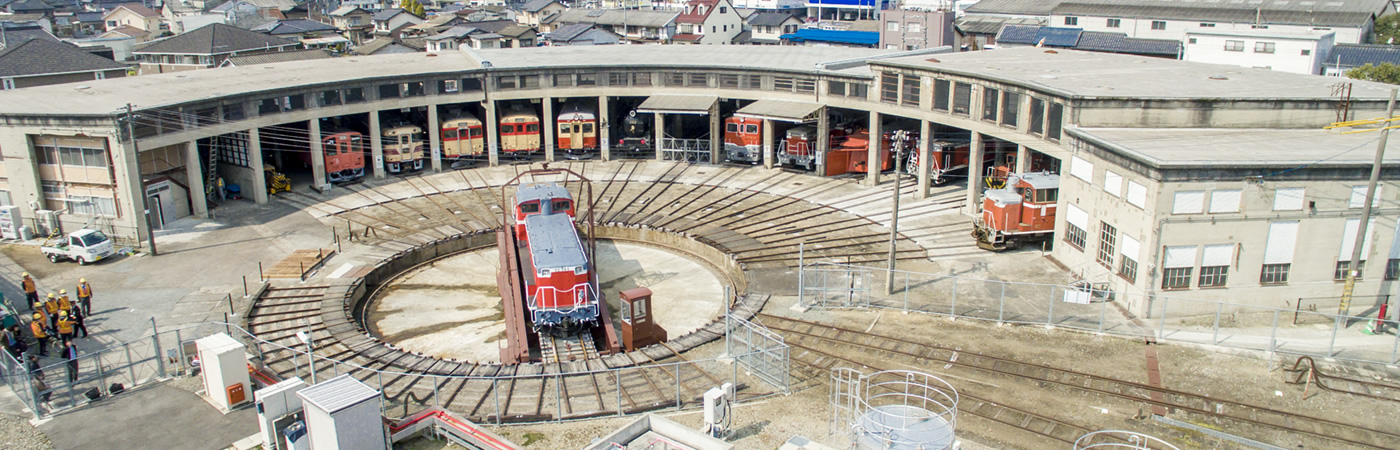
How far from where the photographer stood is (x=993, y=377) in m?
27.1

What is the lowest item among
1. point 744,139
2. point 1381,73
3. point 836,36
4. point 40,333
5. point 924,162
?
point 40,333

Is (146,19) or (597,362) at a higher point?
(146,19)

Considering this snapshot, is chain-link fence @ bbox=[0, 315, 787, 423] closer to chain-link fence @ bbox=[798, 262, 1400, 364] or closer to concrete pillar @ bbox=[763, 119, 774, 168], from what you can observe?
chain-link fence @ bbox=[798, 262, 1400, 364]

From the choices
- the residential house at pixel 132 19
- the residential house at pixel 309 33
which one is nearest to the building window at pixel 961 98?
the residential house at pixel 309 33

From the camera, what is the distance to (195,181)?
44.8 m

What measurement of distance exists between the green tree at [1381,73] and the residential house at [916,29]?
37.3m

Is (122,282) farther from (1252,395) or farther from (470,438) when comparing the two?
(1252,395)

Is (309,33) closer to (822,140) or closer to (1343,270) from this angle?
(822,140)

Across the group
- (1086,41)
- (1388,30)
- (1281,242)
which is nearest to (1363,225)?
(1281,242)

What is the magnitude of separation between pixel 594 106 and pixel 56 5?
448 feet

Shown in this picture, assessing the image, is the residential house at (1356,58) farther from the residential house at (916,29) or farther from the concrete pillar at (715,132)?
the concrete pillar at (715,132)

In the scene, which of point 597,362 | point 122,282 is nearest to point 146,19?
point 122,282

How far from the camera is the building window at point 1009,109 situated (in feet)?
137

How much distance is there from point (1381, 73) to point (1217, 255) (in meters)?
45.2
